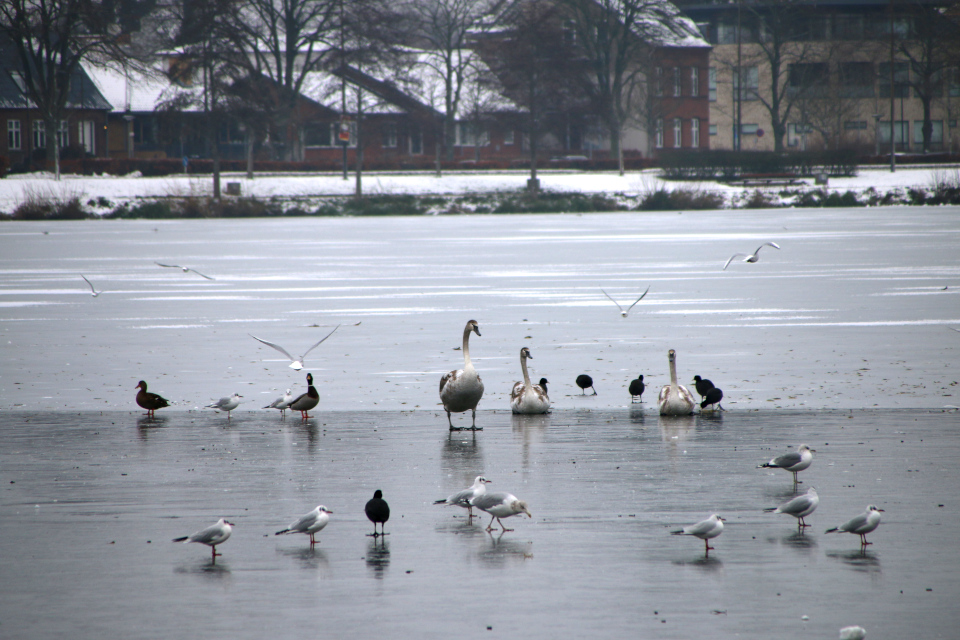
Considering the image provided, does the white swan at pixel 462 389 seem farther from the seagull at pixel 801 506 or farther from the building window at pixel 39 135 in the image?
the building window at pixel 39 135

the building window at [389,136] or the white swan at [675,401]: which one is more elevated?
the building window at [389,136]

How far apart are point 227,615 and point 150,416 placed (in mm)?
5819

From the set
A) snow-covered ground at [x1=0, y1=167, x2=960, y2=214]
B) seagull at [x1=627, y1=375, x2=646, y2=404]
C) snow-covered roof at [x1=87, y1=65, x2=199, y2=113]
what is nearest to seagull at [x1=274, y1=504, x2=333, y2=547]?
seagull at [x1=627, y1=375, x2=646, y2=404]

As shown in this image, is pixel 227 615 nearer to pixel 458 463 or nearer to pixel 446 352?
pixel 458 463

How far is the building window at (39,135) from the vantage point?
229 ft

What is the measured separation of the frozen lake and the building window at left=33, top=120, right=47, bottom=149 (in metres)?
52.0

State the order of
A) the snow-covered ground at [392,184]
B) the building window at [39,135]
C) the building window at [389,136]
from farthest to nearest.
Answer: the building window at [389,136] < the building window at [39,135] < the snow-covered ground at [392,184]

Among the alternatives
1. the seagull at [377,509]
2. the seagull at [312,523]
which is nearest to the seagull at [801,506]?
the seagull at [377,509]

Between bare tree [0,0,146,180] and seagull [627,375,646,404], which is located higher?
bare tree [0,0,146,180]

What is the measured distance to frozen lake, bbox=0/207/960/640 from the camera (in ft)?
18.9

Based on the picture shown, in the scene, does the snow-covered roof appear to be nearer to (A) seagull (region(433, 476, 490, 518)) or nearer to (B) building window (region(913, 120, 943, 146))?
(B) building window (region(913, 120, 943, 146))

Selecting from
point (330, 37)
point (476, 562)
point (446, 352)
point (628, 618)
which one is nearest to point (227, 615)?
point (476, 562)

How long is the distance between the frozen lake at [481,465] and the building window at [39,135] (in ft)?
171

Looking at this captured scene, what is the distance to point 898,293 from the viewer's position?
69.3 feet
